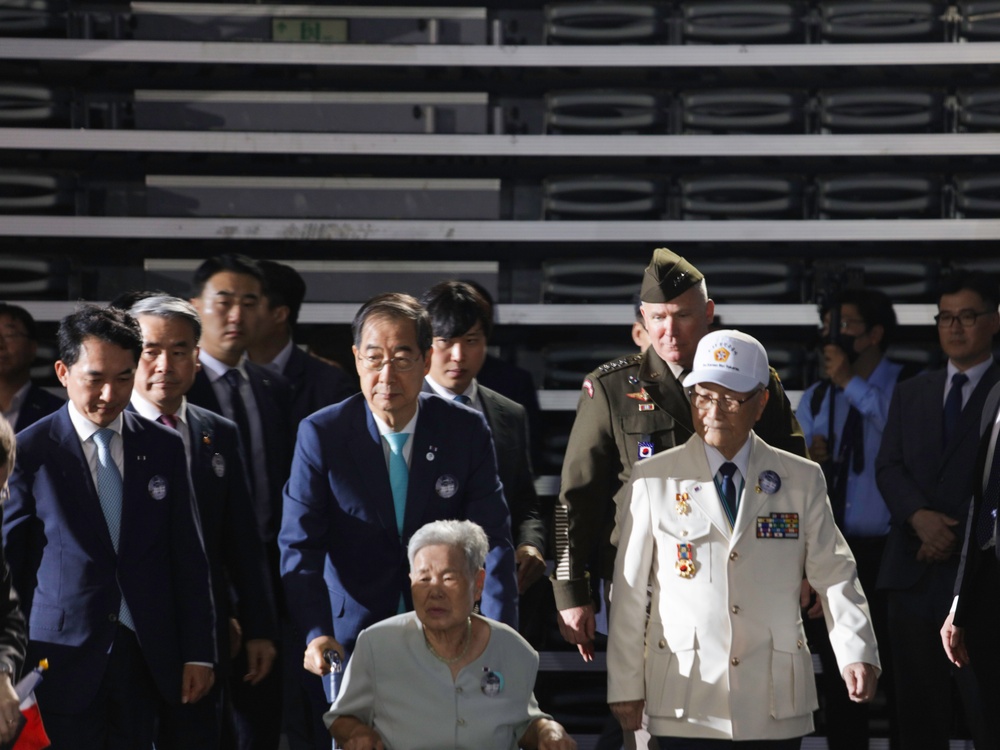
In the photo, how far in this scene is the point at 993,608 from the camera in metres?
3.53

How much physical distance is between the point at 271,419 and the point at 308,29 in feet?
6.80

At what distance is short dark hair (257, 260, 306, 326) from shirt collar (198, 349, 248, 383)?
0.48 m

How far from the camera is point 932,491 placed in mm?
4285

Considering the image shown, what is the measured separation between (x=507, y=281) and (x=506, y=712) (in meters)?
2.94

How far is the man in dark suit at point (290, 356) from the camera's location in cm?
428

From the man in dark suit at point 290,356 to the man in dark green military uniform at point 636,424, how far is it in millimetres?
1000

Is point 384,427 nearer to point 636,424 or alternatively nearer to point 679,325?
point 636,424

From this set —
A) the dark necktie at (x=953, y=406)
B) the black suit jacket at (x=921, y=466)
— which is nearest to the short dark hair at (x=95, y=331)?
the black suit jacket at (x=921, y=466)

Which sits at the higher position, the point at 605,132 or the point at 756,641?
the point at 605,132

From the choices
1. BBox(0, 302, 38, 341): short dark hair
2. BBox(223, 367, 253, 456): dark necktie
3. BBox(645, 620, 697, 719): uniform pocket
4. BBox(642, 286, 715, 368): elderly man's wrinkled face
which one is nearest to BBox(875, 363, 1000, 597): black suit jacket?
BBox(642, 286, 715, 368): elderly man's wrinkled face

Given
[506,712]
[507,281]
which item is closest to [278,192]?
[507,281]

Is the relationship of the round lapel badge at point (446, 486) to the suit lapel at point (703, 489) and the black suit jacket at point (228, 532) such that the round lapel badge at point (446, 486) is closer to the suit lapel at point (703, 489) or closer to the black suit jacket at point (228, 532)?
the suit lapel at point (703, 489)

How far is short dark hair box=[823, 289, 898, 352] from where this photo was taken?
4.79 m

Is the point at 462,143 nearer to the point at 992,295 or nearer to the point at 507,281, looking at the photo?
the point at 507,281
